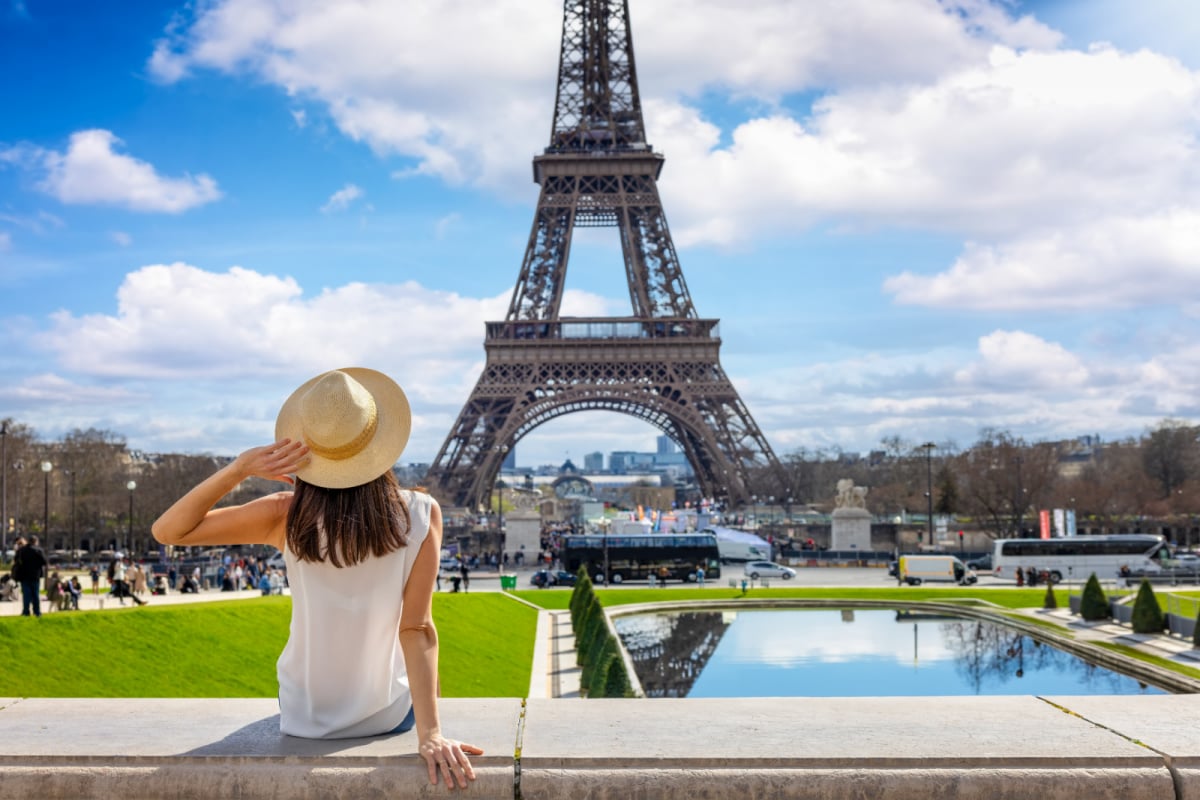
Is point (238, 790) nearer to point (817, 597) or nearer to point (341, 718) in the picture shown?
point (341, 718)

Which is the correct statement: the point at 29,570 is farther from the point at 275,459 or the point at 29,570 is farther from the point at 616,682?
the point at 275,459

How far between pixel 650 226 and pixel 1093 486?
36.5 m

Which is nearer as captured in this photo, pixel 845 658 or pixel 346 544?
pixel 346 544

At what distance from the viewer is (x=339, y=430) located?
404 centimetres

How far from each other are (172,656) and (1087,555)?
136 ft

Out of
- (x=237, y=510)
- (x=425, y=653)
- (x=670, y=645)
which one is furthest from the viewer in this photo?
(x=670, y=645)

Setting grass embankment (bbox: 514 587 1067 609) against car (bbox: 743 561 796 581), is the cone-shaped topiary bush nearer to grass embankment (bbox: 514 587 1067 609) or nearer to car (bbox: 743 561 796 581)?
grass embankment (bbox: 514 587 1067 609)

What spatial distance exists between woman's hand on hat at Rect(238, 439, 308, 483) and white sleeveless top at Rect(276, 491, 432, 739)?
1.19ft

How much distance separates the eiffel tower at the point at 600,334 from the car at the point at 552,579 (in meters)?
19.0

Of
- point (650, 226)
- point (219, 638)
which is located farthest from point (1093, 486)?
point (219, 638)

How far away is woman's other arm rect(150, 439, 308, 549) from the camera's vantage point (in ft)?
13.2

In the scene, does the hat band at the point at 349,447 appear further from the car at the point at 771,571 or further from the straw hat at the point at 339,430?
the car at the point at 771,571

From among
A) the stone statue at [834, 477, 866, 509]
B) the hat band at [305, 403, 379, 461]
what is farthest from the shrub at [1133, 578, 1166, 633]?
the stone statue at [834, 477, 866, 509]

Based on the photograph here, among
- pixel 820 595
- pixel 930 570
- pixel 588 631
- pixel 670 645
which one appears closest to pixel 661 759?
pixel 588 631
